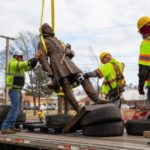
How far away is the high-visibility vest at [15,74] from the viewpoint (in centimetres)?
757

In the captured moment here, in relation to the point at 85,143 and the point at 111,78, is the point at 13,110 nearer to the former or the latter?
the point at 111,78

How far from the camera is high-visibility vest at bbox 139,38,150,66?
235 inches

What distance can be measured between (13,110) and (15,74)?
2.26ft

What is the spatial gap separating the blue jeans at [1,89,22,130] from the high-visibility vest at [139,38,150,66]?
105 inches

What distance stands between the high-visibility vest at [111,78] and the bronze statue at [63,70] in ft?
4.05

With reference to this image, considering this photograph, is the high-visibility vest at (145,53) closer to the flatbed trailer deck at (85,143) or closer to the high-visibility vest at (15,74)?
the flatbed trailer deck at (85,143)

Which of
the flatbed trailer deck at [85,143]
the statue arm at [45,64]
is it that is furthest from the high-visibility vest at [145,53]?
the statue arm at [45,64]

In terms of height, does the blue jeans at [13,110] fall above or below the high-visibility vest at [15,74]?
below

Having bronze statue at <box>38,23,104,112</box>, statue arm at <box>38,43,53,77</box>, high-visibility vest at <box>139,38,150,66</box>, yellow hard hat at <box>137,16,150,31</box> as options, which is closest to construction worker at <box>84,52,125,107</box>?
bronze statue at <box>38,23,104,112</box>

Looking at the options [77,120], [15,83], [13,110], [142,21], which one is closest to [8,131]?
[13,110]

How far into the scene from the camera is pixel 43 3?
7.61m

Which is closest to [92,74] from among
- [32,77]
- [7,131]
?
A: [7,131]

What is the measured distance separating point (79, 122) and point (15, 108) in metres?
1.68

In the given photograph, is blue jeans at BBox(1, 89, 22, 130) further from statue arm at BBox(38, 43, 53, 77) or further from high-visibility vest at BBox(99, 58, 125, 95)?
high-visibility vest at BBox(99, 58, 125, 95)
